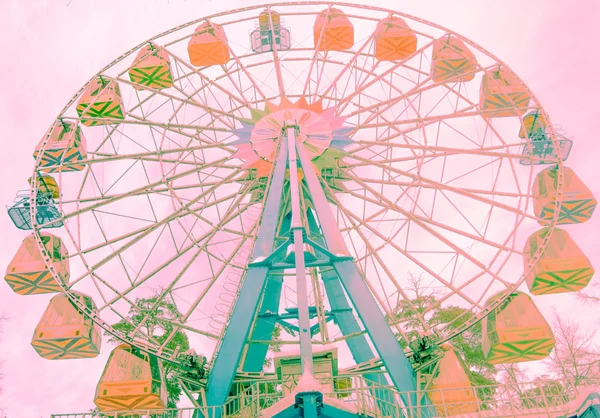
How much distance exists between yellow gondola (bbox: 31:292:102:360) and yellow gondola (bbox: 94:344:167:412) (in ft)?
3.60

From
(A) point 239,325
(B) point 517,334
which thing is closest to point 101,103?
(A) point 239,325

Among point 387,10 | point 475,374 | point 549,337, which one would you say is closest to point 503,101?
point 387,10

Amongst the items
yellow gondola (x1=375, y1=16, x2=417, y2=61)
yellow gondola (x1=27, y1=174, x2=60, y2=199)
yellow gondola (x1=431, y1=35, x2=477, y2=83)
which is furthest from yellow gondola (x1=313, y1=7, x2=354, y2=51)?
yellow gondola (x1=27, y1=174, x2=60, y2=199)

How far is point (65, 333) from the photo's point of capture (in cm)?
1459

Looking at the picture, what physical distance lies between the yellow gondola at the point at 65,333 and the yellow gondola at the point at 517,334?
10.5 m

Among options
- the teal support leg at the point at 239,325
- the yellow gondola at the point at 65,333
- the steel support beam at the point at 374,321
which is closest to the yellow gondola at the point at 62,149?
the yellow gondola at the point at 65,333

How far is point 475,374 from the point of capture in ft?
81.1

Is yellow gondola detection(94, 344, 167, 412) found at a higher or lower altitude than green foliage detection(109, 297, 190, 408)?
lower

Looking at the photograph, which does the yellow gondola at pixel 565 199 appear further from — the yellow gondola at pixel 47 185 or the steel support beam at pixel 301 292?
the yellow gondola at pixel 47 185

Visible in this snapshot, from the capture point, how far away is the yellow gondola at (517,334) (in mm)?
13516

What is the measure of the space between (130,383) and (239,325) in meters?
3.30

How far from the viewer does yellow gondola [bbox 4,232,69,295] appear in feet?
51.3

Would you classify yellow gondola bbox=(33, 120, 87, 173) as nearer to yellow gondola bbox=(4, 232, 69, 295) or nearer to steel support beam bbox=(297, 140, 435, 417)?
yellow gondola bbox=(4, 232, 69, 295)

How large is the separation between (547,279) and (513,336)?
7.06ft
